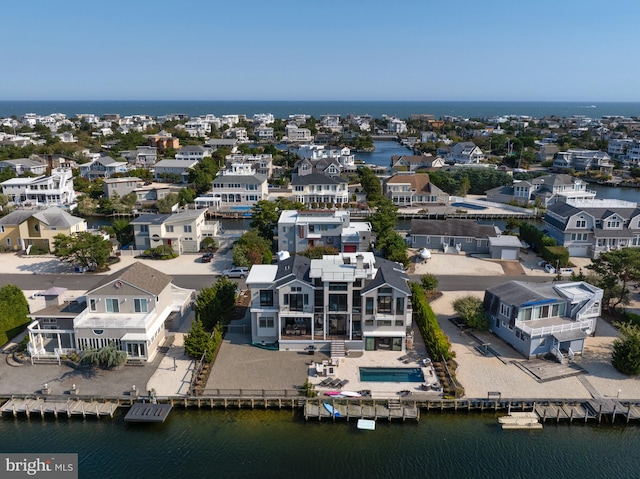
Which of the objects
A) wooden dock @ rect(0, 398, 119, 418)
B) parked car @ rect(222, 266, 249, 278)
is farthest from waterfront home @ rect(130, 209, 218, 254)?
wooden dock @ rect(0, 398, 119, 418)

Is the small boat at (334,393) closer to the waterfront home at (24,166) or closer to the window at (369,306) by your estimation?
the window at (369,306)

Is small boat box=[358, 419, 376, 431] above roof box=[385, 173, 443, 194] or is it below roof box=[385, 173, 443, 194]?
below

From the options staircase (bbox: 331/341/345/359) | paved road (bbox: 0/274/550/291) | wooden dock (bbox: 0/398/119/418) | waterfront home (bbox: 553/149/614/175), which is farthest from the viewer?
waterfront home (bbox: 553/149/614/175)

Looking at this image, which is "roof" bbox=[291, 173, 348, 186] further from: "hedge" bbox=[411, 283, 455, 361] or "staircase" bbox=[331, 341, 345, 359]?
"staircase" bbox=[331, 341, 345, 359]

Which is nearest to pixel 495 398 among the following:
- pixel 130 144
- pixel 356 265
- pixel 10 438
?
pixel 356 265

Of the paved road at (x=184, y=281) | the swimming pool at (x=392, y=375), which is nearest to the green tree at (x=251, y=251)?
the paved road at (x=184, y=281)

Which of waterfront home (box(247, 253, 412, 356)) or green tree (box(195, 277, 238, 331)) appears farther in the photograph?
green tree (box(195, 277, 238, 331))

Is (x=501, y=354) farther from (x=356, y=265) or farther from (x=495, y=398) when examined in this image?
(x=356, y=265)
